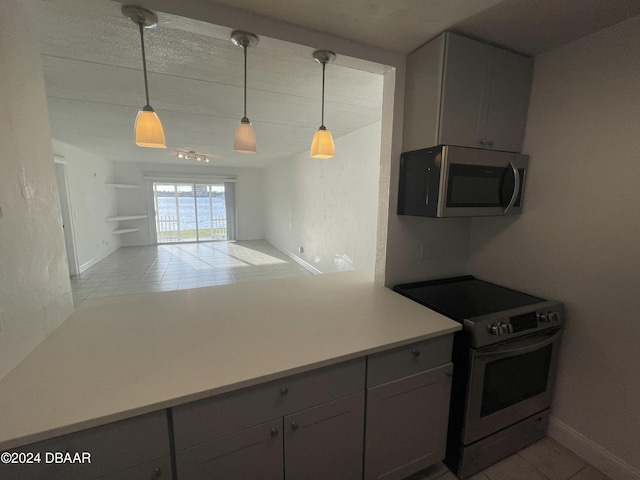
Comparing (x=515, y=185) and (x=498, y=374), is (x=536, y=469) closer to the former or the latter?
(x=498, y=374)

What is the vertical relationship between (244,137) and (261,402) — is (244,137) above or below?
above

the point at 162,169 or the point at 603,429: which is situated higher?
the point at 162,169

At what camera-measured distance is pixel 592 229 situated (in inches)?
53.6

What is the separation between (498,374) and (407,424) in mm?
546

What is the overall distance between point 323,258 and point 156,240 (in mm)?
5795

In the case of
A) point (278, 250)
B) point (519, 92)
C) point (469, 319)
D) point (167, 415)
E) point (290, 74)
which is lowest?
point (278, 250)

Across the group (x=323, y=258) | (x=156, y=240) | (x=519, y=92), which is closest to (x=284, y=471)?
(x=519, y=92)

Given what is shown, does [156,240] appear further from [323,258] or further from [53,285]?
[53,285]

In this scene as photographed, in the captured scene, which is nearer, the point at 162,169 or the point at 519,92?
the point at 519,92

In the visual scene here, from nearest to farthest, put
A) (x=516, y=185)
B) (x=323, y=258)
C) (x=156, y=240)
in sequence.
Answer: (x=516, y=185), (x=323, y=258), (x=156, y=240)

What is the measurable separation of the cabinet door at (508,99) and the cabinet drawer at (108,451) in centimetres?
204

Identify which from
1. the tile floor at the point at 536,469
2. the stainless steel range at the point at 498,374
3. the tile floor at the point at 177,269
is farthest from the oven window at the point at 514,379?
the tile floor at the point at 177,269

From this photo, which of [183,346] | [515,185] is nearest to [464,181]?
[515,185]

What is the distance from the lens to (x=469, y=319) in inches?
50.1
